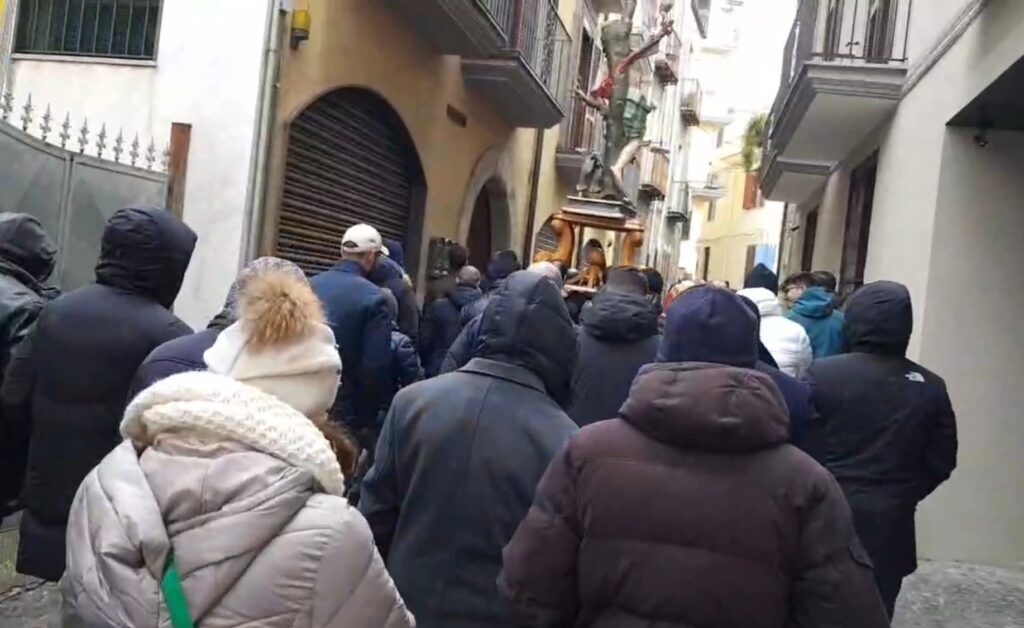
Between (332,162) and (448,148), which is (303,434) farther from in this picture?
(448,148)

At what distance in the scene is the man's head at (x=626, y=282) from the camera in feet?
18.5

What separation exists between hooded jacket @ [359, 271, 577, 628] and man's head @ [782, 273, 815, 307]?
16.1 feet

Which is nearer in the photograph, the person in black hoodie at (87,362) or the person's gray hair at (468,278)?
the person in black hoodie at (87,362)

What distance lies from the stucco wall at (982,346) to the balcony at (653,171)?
21.4 meters

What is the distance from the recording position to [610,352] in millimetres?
5285

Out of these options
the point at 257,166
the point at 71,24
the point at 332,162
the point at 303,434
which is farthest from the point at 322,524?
the point at 332,162

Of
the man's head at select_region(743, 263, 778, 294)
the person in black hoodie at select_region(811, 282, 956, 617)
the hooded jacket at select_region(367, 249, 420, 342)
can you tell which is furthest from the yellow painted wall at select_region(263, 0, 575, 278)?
the person in black hoodie at select_region(811, 282, 956, 617)

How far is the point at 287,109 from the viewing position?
921 cm

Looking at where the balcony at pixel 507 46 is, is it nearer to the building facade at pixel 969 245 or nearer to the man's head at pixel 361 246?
the building facade at pixel 969 245

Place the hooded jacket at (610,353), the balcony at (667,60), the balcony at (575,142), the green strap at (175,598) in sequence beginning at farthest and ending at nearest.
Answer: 1. the balcony at (667,60)
2. the balcony at (575,142)
3. the hooded jacket at (610,353)
4. the green strap at (175,598)

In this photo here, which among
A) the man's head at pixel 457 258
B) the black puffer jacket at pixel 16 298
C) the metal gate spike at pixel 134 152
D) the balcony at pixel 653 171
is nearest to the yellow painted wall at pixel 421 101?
the metal gate spike at pixel 134 152

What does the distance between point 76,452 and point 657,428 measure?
2.35m

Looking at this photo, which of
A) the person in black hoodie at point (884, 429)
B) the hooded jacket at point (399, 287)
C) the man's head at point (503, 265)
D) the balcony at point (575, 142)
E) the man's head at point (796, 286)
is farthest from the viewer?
the balcony at point (575, 142)

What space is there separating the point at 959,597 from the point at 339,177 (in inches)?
255
